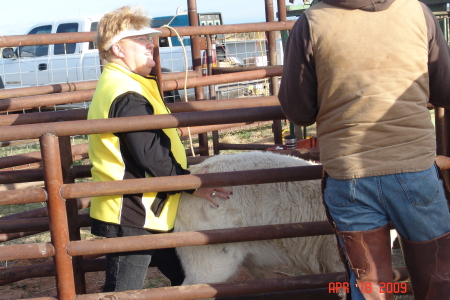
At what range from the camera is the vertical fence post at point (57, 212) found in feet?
7.13

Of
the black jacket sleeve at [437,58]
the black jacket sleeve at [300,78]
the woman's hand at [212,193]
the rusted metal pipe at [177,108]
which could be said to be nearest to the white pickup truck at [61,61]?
the rusted metal pipe at [177,108]

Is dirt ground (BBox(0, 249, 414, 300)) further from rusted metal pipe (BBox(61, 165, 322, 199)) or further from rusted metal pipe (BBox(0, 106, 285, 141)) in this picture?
rusted metal pipe (BBox(0, 106, 285, 141))

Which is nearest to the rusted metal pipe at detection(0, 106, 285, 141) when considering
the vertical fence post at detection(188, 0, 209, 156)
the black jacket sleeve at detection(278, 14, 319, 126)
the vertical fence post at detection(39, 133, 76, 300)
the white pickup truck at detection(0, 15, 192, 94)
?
the vertical fence post at detection(39, 133, 76, 300)

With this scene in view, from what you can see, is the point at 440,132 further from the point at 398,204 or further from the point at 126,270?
the point at 126,270

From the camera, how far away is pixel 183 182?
7.28 ft

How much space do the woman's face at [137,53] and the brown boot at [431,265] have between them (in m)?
1.46

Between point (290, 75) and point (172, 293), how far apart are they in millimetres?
1127

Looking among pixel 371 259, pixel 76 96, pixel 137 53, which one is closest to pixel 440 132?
pixel 371 259

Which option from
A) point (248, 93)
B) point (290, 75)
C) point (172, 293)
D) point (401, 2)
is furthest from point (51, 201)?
point (248, 93)

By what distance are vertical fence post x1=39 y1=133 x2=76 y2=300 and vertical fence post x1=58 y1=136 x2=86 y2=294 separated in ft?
1.33

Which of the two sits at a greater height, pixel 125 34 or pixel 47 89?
pixel 125 34

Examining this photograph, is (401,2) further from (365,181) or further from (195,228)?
(195,228)

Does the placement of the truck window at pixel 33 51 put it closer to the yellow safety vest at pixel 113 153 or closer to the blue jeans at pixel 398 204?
the yellow safety vest at pixel 113 153

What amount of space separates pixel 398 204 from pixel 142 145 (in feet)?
3.65
